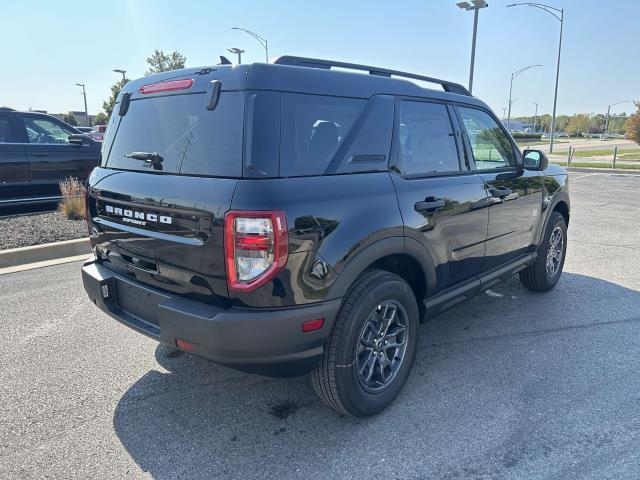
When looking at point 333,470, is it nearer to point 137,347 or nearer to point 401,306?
point 401,306

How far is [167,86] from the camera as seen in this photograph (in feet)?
9.09

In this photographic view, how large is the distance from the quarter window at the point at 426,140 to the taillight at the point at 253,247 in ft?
3.60

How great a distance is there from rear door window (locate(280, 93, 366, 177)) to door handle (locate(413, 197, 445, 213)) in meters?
0.66

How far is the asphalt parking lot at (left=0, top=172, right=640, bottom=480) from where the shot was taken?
241 cm

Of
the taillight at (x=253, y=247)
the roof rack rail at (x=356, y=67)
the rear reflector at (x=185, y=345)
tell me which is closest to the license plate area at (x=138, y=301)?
the rear reflector at (x=185, y=345)

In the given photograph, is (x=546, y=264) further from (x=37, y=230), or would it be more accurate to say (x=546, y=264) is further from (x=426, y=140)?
(x=37, y=230)

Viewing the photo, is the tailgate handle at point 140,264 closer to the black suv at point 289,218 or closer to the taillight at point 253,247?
the black suv at point 289,218

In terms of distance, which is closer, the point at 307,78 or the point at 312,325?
the point at 312,325

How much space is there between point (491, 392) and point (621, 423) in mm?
711

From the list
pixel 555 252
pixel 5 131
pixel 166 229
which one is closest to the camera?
pixel 166 229

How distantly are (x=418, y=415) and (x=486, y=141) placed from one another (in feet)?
7.42

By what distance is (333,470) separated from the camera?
2377mm

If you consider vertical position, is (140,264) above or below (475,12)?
below

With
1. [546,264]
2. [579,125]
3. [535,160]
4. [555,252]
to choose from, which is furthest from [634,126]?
[579,125]
